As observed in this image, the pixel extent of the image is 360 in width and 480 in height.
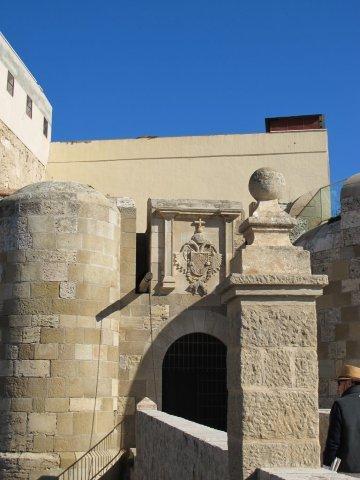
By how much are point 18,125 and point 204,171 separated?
20.0ft

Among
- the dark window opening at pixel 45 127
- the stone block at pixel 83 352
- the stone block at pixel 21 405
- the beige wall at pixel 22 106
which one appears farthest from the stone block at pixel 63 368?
the dark window opening at pixel 45 127

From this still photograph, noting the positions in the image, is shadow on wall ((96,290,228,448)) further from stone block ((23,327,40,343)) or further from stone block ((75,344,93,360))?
stone block ((23,327,40,343))

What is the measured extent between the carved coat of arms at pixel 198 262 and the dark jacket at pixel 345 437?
8638 millimetres

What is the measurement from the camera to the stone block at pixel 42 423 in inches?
451

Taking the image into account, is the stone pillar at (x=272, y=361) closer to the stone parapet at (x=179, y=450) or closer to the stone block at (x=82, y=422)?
the stone parapet at (x=179, y=450)

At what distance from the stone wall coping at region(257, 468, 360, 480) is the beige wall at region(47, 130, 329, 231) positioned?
17772mm

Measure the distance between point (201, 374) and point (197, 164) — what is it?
10335 millimetres

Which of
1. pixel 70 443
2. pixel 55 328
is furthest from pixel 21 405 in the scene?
pixel 55 328

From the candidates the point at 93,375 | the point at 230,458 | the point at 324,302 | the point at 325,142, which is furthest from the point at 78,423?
the point at 325,142

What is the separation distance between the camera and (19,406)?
11.5 metres

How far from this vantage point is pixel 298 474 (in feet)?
12.1

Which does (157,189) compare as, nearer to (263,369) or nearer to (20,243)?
(20,243)

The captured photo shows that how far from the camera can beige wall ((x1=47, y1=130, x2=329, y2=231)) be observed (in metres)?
21.8

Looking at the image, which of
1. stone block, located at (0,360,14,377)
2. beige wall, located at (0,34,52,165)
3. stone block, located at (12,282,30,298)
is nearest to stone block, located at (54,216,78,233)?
stone block, located at (12,282,30,298)
